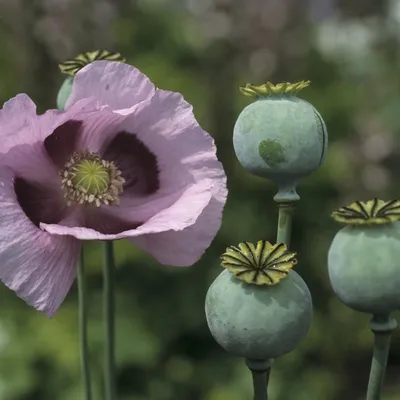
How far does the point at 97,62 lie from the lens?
16.9 inches

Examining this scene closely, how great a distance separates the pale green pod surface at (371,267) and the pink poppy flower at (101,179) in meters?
0.09

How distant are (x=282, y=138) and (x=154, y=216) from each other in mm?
91

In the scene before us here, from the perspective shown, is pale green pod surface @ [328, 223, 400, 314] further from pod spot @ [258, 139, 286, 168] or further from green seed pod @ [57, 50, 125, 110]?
green seed pod @ [57, 50, 125, 110]

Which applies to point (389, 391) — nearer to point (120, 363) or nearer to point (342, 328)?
point (342, 328)

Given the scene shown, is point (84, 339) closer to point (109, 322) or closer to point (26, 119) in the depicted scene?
point (109, 322)

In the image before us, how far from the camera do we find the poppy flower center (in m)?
0.45

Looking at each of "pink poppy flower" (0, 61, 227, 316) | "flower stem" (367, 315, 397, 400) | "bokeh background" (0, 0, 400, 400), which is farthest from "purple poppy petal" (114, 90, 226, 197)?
"bokeh background" (0, 0, 400, 400)

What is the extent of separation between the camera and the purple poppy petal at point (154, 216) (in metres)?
0.39

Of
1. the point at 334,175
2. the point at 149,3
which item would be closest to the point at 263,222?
the point at 334,175

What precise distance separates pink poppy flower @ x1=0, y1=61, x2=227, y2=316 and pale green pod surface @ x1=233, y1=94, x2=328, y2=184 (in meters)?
0.04

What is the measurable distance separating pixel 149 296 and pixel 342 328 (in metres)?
0.45

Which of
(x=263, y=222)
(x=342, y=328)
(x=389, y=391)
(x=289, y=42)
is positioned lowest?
(x=389, y=391)

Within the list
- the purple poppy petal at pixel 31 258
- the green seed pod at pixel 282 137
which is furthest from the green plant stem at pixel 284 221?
the purple poppy petal at pixel 31 258

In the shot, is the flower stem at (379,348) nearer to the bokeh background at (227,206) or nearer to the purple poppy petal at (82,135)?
the purple poppy petal at (82,135)
